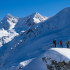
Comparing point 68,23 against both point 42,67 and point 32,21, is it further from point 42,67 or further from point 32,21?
point 32,21

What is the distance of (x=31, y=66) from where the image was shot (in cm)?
1992

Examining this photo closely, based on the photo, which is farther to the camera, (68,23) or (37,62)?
(68,23)

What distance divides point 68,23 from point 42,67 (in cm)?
3669

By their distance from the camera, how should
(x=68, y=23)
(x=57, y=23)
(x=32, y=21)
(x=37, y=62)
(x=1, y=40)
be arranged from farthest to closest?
(x=32, y=21), (x=1, y=40), (x=57, y=23), (x=68, y=23), (x=37, y=62)

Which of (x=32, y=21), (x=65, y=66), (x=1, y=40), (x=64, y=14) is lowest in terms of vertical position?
(x=65, y=66)

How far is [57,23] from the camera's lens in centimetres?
5953

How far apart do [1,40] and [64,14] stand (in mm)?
116568

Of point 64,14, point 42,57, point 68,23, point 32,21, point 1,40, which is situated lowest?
point 42,57

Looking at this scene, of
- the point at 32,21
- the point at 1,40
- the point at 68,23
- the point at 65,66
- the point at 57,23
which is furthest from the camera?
the point at 32,21

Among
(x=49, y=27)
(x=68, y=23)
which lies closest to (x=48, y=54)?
(x=68, y=23)

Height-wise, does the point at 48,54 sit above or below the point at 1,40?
below

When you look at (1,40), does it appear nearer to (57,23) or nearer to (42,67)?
(57,23)

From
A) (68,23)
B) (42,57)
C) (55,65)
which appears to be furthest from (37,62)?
(68,23)

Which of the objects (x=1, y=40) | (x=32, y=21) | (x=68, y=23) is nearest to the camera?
(x=68, y=23)
